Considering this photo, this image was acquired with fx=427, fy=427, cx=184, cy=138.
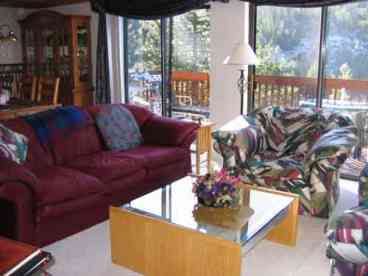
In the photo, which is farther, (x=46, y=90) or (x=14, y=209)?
(x=46, y=90)

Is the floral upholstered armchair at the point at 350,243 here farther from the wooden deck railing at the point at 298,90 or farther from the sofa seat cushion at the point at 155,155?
the wooden deck railing at the point at 298,90

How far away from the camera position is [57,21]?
6094 millimetres

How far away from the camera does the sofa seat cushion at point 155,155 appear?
3.67 metres

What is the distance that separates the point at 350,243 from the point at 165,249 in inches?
39.2

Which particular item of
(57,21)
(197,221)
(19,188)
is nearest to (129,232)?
(197,221)

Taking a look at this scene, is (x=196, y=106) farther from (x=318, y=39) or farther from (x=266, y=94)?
(x=318, y=39)

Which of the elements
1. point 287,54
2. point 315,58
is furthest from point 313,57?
point 287,54

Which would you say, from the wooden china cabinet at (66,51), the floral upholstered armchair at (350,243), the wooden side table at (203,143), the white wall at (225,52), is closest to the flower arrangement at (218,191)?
the floral upholstered armchair at (350,243)

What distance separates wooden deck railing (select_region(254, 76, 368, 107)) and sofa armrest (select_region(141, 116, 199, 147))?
3.62ft

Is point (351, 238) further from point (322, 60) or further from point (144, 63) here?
point (144, 63)

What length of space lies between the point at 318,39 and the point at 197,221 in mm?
2735

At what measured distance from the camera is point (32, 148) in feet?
11.1

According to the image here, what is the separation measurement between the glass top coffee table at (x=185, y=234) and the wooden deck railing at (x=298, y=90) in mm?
1876

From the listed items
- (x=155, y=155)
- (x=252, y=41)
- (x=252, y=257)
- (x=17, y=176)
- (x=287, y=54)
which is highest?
(x=252, y=41)
